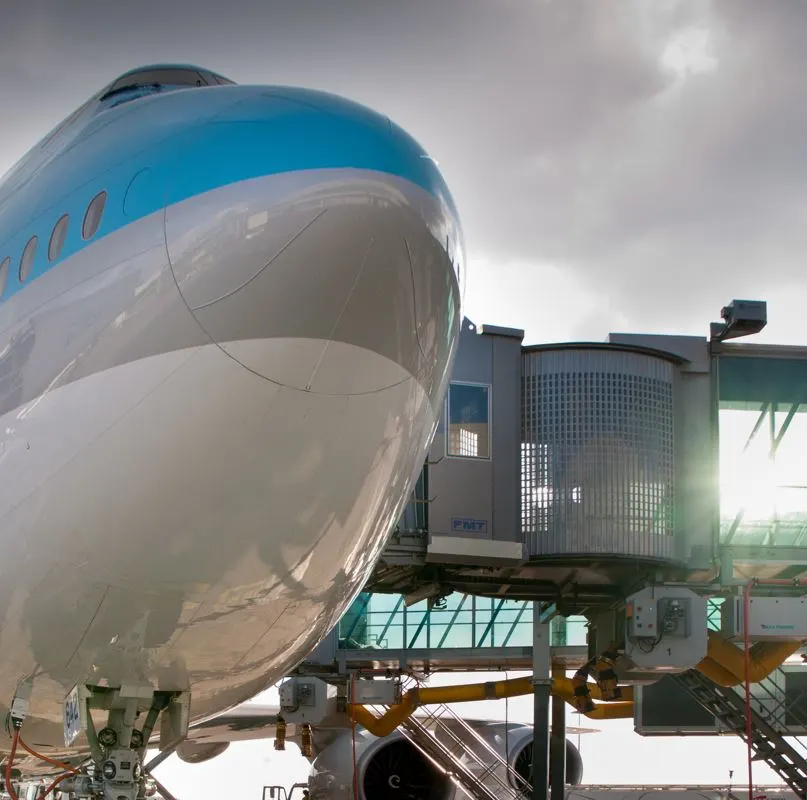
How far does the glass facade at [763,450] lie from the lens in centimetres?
1435

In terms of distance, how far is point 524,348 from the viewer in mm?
14188

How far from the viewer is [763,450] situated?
48.5 feet

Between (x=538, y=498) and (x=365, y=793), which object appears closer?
(x=538, y=498)

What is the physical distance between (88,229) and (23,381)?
679mm

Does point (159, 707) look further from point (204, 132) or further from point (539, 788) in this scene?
point (539, 788)

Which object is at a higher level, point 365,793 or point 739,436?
point 739,436

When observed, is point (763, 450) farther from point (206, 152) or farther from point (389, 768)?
point (206, 152)

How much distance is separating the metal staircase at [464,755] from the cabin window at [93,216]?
15.5 metres

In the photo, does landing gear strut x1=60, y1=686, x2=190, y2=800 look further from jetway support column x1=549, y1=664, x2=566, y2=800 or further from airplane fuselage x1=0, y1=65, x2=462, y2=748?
jetway support column x1=549, y1=664, x2=566, y2=800

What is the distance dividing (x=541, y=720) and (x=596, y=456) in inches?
148

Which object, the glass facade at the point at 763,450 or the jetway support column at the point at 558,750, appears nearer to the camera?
the glass facade at the point at 763,450

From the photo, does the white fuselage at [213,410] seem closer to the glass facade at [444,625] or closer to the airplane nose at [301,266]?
the airplane nose at [301,266]

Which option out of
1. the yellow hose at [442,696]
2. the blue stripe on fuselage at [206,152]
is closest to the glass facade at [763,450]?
the yellow hose at [442,696]

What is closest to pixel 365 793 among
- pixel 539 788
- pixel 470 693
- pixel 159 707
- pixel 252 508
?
pixel 470 693
